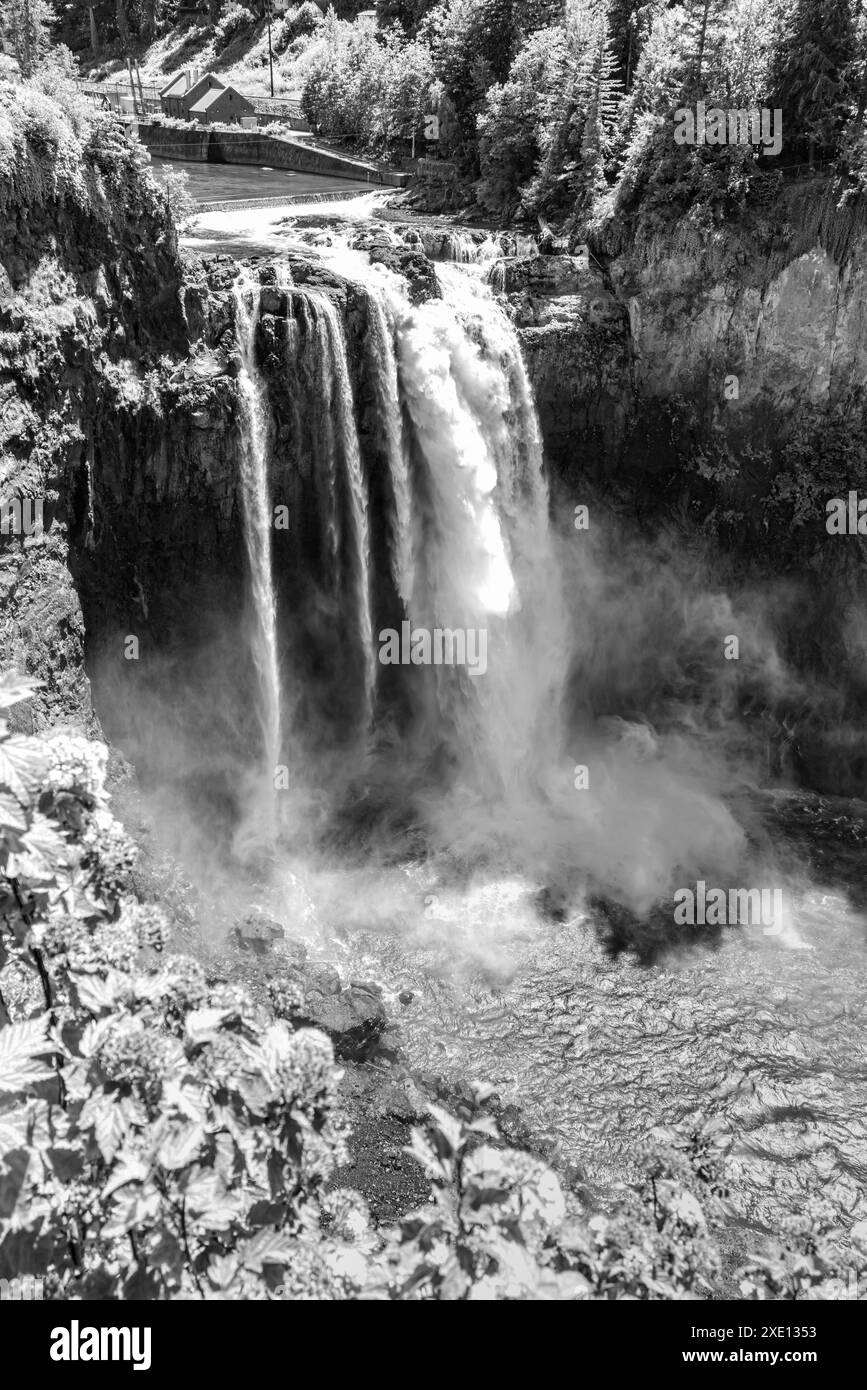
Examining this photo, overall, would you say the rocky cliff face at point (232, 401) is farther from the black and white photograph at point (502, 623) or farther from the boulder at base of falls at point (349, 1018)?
the boulder at base of falls at point (349, 1018)

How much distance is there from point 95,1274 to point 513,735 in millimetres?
16812

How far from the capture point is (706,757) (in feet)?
66.5

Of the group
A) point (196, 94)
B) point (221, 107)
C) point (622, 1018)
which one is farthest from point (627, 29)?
point (622, 1018)

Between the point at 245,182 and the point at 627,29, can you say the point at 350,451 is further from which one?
the point at 627,29

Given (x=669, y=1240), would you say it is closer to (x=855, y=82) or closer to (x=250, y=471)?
(x=250, y=471)

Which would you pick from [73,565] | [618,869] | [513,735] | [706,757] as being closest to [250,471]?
[73,565]

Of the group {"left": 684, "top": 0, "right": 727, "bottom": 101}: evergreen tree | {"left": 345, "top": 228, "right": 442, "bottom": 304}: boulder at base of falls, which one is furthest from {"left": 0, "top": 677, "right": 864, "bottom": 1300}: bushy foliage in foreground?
{"left": 684, "top": 0, "right": 727, "bottom": 101}: evergreen tree

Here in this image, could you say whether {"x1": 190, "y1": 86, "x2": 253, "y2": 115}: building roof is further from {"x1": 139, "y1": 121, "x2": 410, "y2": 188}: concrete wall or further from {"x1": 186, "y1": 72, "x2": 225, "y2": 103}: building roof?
{"x1": 139, "y1": 121, "x2": 410, "y2": 188}: concrete wall

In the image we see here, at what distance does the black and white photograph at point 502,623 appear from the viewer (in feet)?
36.1

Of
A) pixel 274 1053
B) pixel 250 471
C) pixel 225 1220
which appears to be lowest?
pixel 225 1220

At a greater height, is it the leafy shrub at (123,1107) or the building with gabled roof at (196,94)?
the building with gabled roof at (196,94)

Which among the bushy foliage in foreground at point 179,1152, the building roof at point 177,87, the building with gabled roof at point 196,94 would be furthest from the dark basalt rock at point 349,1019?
the building roof at point 177,87

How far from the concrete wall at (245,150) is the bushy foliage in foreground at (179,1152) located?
3269 centimetres

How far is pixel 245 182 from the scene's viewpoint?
28984 millimetres
